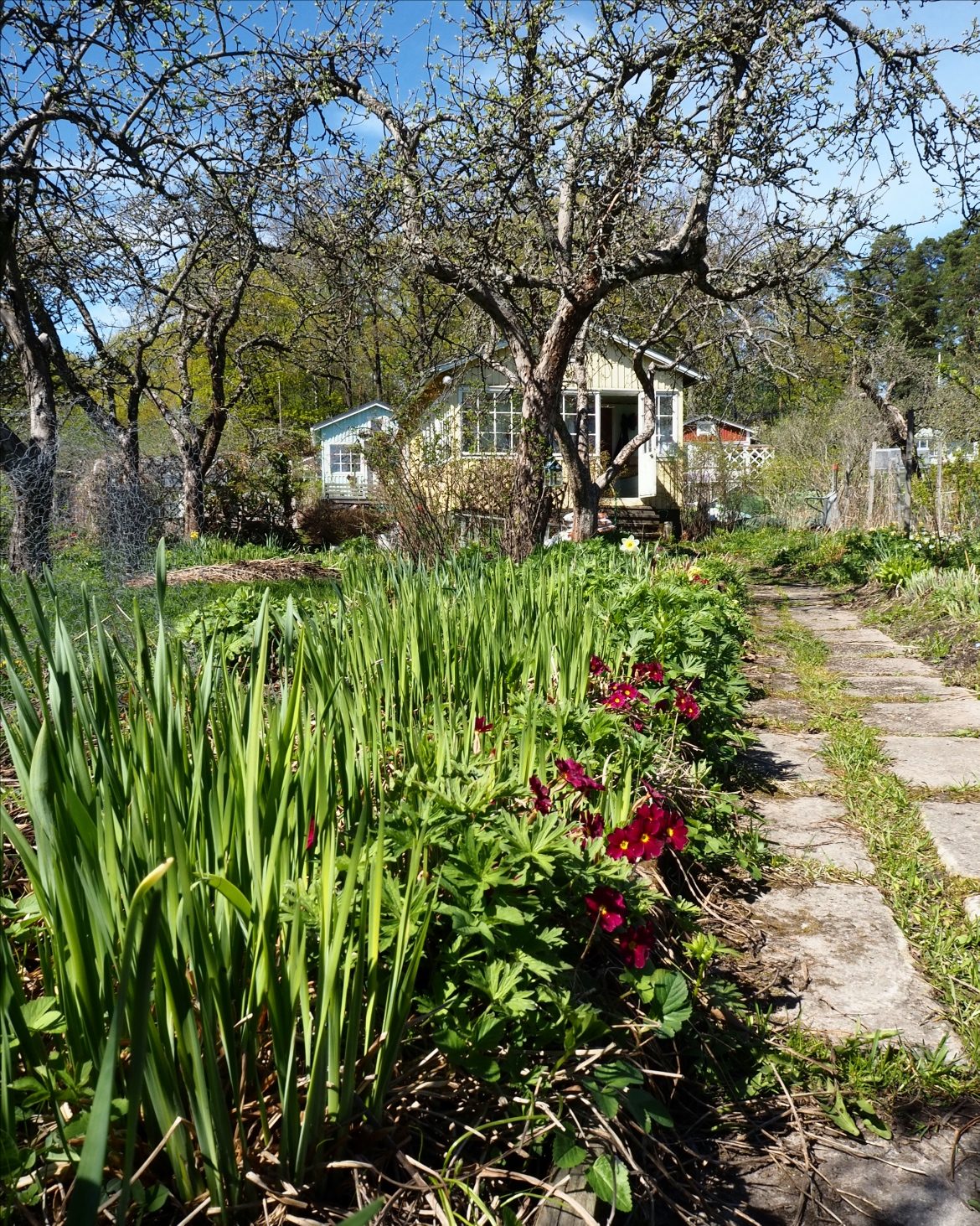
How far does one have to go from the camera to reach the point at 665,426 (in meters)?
21.0

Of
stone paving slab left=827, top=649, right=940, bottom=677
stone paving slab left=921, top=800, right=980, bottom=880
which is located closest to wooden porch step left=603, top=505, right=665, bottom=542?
stone paving slab left=827, top=649, right=940, bottom=677

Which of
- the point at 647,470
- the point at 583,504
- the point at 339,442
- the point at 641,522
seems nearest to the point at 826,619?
the point at 583,504

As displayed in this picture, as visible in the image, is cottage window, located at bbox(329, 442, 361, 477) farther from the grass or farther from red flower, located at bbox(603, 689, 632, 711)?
red flower, located at bbox(603, 689, 632, 711)

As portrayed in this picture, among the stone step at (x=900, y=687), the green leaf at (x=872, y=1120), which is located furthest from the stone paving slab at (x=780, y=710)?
the green leaf at (x=872, y=1120)

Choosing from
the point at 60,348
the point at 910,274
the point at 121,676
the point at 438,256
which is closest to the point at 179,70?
the point at 438,256

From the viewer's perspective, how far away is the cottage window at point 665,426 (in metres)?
20.3

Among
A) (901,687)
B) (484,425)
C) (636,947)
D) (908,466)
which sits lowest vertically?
(901,687)

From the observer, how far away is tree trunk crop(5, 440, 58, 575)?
20.7 feet

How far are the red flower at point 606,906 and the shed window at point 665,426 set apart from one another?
1929cm

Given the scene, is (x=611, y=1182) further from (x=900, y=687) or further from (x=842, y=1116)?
(x=900, y=687)

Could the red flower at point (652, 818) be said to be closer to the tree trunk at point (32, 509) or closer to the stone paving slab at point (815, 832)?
the stone paving slab at point (815, 832)

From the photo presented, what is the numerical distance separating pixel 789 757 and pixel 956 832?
3.22 feet

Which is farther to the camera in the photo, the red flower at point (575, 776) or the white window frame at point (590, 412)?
the white window frame at point (590, 412)

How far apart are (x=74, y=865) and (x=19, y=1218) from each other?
0.42 meters
